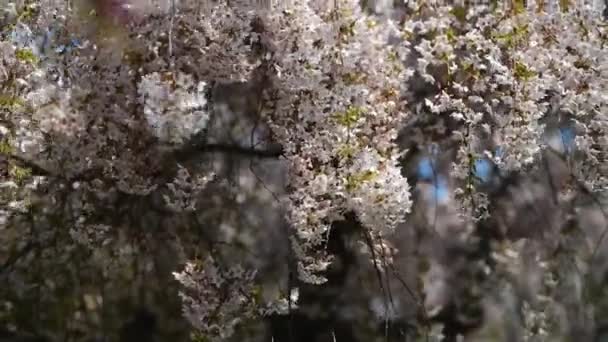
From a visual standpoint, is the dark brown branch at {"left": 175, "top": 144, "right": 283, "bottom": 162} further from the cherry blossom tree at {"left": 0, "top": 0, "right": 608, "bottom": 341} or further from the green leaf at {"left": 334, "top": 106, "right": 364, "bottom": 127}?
the green leaf at {"left": 334, "top": 106, "right": 364, "bottom": 127}

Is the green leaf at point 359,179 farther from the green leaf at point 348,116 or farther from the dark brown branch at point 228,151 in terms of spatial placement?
the dark brown branch at point 228,151

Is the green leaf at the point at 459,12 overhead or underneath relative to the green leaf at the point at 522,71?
overhead

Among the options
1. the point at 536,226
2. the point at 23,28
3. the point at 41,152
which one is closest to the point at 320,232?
the point at 41,152

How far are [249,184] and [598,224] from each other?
2034 millimetres

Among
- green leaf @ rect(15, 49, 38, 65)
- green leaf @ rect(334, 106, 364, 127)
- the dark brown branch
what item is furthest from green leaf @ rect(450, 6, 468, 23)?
green leaf @ rect(15, 49, 38, 65)

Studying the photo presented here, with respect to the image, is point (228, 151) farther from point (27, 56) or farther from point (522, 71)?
point (522, 71)

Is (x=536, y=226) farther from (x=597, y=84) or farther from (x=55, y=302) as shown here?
(x=55, y=302)

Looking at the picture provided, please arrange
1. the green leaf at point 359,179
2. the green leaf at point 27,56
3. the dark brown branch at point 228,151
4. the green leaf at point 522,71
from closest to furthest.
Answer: the green leaf at point 359,179
the green leaf at point 27,56
the green leaf at point 522,71
the dark brown branch at point 228,151

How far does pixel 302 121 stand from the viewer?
3020 mm

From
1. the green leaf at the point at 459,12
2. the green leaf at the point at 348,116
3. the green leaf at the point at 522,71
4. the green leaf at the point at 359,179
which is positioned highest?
the green leaf at the point at 459,12

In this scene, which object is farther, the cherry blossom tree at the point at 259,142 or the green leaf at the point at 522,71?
the green leaf at the point at 522,71

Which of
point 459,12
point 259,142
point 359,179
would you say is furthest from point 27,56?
point 459,12

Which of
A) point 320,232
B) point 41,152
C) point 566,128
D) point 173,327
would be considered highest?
point 566,128

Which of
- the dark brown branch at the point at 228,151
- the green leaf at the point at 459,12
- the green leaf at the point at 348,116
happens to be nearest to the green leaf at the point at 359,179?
the green leaf at the point at 348,116
